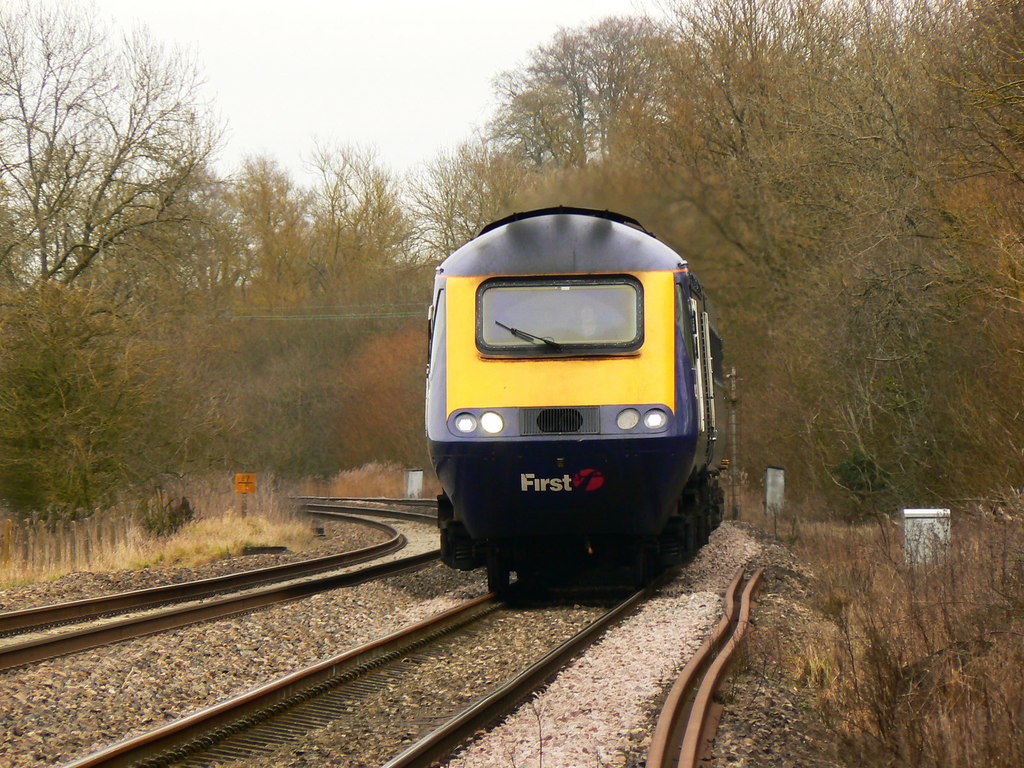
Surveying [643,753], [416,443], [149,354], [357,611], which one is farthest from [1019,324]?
[416,443]

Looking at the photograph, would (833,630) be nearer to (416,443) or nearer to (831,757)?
(831,757)

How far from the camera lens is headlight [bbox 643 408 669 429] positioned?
9.02m

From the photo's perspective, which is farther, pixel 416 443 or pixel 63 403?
pixel 416 443

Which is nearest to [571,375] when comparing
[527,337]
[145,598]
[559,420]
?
[559,420]

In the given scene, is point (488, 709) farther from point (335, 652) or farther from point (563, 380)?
point (563, 380)

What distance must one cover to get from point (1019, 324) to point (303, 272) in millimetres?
35507

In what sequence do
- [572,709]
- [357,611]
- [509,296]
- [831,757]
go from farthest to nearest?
[357,611] → [509,296] → [572,709] → [831,757]

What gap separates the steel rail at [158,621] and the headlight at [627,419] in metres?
4.00

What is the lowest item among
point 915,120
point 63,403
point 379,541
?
point 379,541

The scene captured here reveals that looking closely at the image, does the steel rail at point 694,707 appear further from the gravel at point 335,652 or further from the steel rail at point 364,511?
the steel rail at point 364,511

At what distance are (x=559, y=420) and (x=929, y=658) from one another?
394cm

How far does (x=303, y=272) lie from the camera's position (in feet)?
150

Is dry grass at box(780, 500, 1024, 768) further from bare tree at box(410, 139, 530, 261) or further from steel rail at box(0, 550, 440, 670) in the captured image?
bare tree at box(410, 139, 530, 261)

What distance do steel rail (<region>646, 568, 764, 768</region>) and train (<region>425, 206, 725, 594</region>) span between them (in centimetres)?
172
